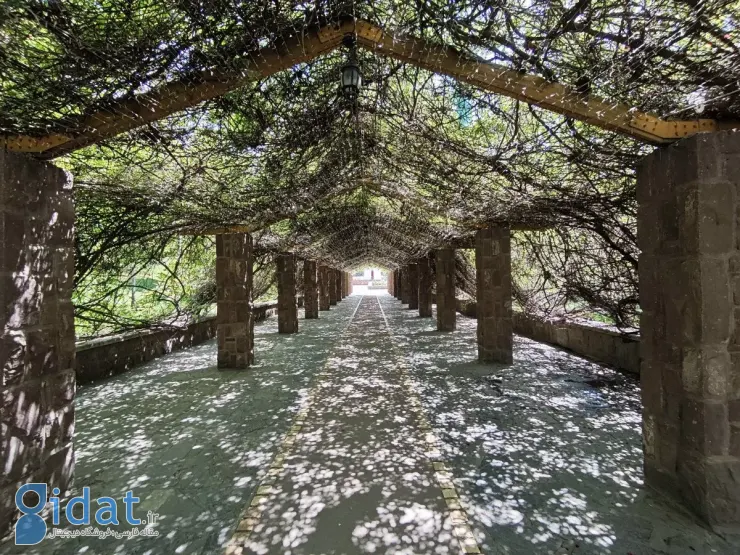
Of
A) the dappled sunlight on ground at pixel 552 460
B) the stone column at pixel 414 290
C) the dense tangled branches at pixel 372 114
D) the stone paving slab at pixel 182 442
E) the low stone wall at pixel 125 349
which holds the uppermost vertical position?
the dense tangled branches at pixel 372 114

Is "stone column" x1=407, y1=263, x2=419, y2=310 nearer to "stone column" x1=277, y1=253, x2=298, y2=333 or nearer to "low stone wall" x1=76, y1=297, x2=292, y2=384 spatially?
"stone column" x1=277, y1=253, x2=298, y2=333

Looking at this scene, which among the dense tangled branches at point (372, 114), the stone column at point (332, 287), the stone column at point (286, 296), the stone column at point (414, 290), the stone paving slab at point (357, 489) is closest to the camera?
the dense tangled branches at point (372, 114)

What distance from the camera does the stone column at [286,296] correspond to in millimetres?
11703

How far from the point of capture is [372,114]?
385 centimetres

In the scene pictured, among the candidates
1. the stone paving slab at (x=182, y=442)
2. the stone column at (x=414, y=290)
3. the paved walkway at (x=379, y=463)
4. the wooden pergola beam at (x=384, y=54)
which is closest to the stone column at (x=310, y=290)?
the stone column at (x=414, y=290)

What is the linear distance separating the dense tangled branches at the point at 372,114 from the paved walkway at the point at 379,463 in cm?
217

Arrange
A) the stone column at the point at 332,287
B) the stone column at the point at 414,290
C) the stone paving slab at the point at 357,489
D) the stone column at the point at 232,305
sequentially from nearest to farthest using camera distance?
1. the stone paving slab at the point at 357,489
2. the stone column at the point at 232,305
3. the stone column at the point at 414,290
4. the stone column at the point at 332,287

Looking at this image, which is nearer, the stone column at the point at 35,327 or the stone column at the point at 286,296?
the stone column at the point at 35,327

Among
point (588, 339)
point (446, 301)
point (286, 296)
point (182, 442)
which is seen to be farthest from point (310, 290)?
point (182, 442)

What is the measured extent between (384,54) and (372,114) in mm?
1181

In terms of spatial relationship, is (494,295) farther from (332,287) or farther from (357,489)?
(332,287)

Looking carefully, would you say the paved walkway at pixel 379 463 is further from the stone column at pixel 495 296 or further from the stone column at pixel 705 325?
the stone column at pixel 495 296

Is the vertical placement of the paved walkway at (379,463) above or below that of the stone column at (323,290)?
below

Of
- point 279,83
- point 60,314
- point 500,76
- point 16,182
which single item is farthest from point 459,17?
point 60,314
